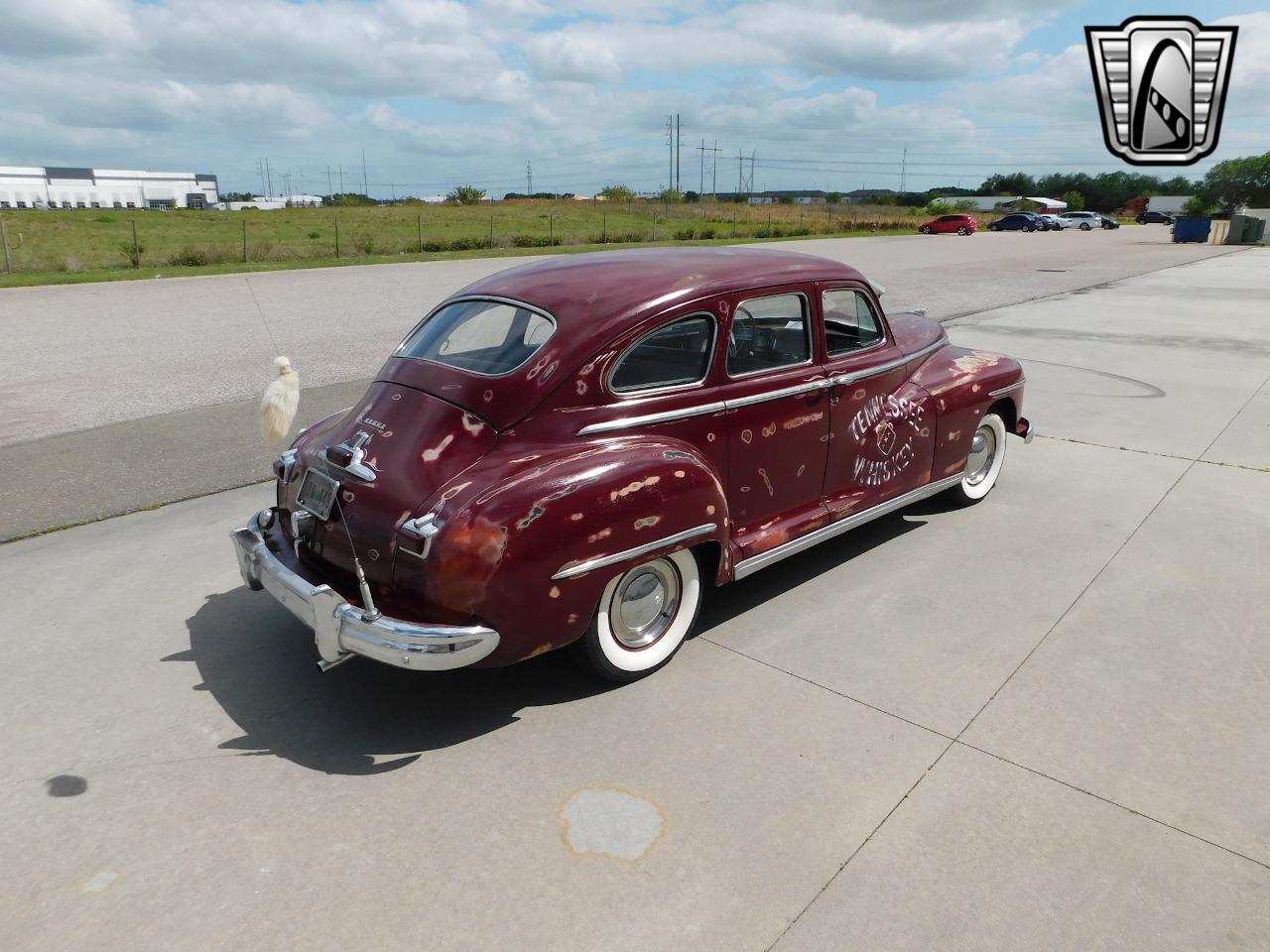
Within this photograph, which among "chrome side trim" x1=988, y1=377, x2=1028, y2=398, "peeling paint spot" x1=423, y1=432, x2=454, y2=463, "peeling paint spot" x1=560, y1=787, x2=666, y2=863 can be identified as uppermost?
"peeling paint spot" x1=423, y1=432, x2=454, y2=463

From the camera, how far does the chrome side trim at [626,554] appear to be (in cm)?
334

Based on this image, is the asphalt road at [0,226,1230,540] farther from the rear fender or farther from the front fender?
the rear fender

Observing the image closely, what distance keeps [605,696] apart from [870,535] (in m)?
2.35

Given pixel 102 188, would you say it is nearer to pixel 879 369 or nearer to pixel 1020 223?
pixel 1020 223

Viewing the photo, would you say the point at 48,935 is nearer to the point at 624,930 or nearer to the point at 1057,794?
the point at 624,930

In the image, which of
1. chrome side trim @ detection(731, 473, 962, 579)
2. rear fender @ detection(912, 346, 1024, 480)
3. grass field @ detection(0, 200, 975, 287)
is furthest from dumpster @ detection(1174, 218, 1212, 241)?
chrome side trim @ detection(731, 473, 962, 579)

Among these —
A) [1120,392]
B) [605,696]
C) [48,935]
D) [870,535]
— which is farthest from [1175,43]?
[48,935]

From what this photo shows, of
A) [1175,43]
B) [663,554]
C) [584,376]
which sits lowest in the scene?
[663,554]

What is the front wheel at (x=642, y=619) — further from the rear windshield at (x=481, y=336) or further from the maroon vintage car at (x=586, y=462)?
the rear windshield at (x=481, y=336)

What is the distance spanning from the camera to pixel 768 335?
4.28m

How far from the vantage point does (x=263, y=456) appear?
269 inches

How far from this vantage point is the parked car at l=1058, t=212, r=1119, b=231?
5628cm

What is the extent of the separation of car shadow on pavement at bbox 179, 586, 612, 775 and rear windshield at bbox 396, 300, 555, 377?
135cm

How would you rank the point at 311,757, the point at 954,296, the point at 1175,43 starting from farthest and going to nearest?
the point at 954,296
the point at 1175,43
the point at 311,757
